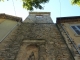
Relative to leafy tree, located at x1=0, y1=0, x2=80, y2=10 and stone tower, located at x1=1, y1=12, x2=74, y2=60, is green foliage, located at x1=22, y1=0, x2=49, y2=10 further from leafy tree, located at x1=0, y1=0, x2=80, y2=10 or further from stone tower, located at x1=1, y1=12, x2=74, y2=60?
stone tower, located at x1=1, y1=12, x2=74, y2=60

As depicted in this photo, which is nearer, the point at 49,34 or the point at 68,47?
the point at 68,47

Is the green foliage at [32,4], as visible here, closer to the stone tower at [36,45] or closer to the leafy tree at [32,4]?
the leafy tree at [32,4]

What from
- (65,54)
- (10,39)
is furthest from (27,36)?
(65,54)

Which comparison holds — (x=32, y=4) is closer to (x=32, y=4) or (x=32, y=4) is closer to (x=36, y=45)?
(x=32, y=4)

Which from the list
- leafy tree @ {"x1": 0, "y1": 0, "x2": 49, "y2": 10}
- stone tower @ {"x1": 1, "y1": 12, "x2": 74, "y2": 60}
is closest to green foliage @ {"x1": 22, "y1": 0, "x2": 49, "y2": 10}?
leafy tree @ {"x1": 0, "y1": 0, "x2": 49, "y2": 10}

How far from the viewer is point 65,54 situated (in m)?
9.40

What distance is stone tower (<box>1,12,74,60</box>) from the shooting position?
925cm

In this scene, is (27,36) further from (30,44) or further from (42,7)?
(42,7)

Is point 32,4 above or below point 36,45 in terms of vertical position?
above

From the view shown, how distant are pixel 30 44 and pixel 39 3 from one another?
3399 mm

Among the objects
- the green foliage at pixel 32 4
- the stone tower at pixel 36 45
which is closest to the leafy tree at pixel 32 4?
the green foliage at pixel 32 4

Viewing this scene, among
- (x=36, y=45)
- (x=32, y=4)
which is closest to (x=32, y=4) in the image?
(x=32, y=4)

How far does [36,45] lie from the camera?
1059 cm

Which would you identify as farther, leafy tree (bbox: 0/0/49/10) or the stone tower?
leafy tree (bbox: 0/0/49/10)
